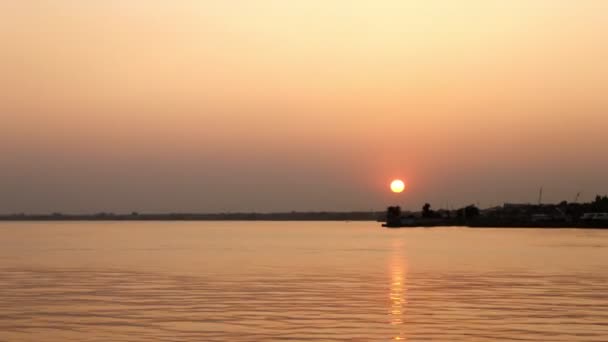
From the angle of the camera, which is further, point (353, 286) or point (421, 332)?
point (353, 286)

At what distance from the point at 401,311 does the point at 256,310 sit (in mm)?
6520

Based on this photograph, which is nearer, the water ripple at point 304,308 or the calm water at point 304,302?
the water ripple at point 304,308

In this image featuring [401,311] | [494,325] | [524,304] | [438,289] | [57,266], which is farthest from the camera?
[57,266]

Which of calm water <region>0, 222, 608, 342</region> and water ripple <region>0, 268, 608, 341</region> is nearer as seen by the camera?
water ripple <region>0, 268, 608, 341</region>

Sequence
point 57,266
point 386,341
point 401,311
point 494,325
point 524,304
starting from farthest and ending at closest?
point 57,266, point 524,304, point 401,311, point 494,325, point 386,341

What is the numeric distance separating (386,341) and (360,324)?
486 centimetres

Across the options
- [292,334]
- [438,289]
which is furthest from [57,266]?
[292,334]

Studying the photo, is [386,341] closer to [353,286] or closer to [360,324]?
[360,324]

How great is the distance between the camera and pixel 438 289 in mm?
57719

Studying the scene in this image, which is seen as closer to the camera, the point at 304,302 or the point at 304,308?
the point at 304,308

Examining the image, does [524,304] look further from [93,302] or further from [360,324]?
[93,302]

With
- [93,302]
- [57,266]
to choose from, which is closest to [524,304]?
[93,302]

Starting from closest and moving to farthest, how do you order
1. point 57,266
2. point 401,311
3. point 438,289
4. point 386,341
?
point 386,341, point 401,311, point 438,289, point 57,266

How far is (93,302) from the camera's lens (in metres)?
49.4
